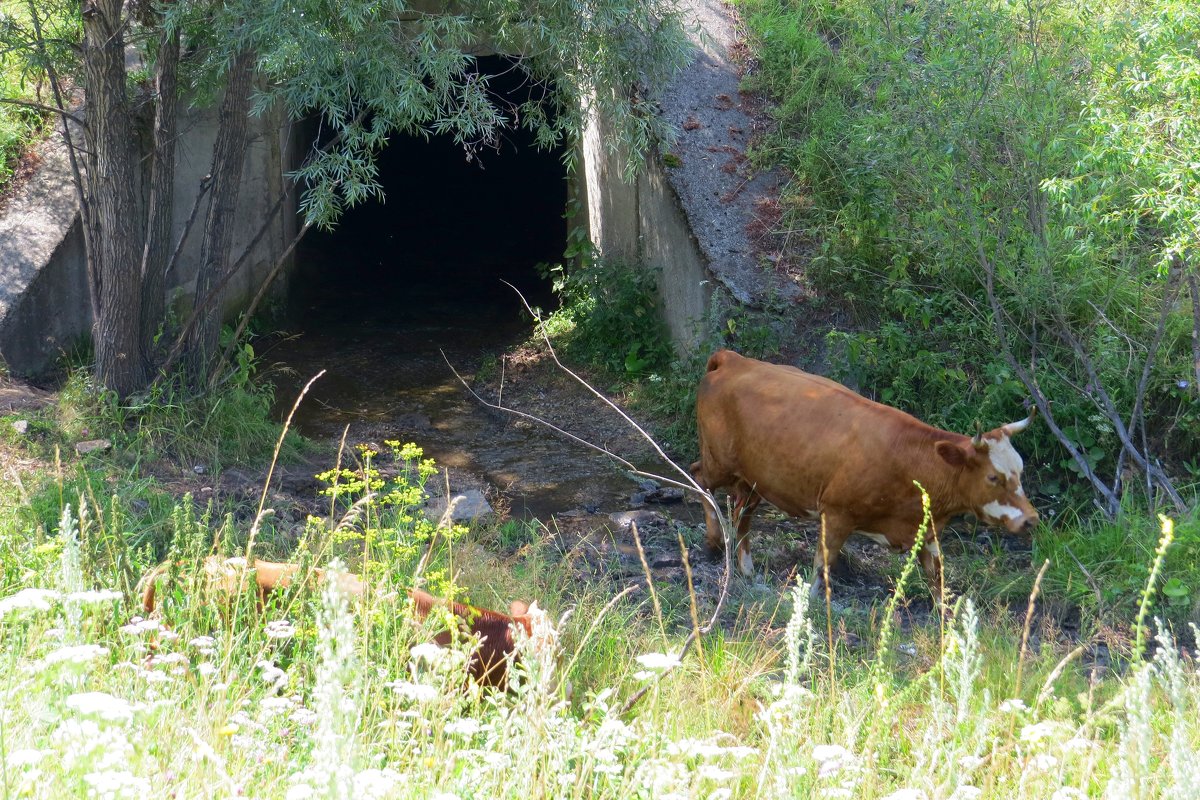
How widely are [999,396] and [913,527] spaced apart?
6.28ft

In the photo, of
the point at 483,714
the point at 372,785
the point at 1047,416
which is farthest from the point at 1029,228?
the point at 372,785

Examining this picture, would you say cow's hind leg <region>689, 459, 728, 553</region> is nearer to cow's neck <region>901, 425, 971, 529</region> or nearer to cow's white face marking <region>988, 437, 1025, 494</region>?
cow's neck <region>901, 425, 971, 529</region>

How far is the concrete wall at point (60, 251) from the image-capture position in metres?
8.72

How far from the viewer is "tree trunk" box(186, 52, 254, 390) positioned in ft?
26.3

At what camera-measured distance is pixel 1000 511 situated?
605cm

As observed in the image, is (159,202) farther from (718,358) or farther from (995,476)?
(995,476)

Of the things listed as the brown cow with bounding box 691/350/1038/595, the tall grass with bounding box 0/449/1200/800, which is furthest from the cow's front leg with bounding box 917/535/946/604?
the tall grass with bounding box 0/449/1200/800

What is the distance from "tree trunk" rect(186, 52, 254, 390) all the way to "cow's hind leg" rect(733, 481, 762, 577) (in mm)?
3982

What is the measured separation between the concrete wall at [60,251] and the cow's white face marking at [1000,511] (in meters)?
5.57

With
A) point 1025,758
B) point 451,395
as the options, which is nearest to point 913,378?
point 451,395

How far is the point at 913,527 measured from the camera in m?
6.21

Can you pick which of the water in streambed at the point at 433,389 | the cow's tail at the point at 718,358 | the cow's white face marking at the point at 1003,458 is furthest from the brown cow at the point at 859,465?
the water in streambed at the point at 433,389

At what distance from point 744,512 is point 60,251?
585 cm

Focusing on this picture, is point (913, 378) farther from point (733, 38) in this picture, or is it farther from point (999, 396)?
point (733, 38)
